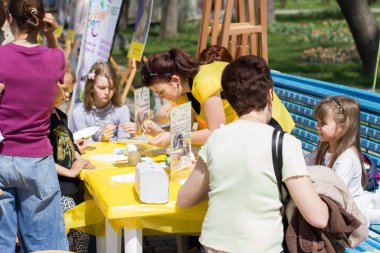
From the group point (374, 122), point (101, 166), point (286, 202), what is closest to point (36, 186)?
point (101, 166)

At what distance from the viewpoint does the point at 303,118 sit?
17.1 ft

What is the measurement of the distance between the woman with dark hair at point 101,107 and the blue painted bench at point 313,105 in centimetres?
130

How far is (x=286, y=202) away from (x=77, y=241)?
1.73 m

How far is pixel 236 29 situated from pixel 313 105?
3.97 ft

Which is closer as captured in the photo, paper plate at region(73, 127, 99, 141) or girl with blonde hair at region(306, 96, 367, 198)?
girl with blonde hair at region(306, 96, 367, 198)

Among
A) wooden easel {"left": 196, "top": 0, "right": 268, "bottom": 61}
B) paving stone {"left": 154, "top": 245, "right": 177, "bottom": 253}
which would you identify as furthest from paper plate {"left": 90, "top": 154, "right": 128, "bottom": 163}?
wooden easel {"left": 196, "top": 0, "right": 268, "bottom": 61}

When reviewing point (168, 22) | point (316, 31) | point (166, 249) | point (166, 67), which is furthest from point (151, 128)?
point (316, 31)

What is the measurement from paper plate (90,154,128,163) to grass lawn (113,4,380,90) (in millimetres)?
8288

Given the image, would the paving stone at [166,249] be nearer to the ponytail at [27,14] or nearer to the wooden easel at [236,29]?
the wooden easel at [236,29]

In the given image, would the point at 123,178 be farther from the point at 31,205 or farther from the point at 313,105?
the point at 313,105

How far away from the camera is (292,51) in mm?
18828

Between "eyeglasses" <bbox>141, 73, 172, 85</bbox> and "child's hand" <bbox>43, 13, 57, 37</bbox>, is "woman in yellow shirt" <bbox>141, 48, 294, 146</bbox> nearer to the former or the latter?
"eyeglasses" <bbox>141, 73, 172, 85</bbox>

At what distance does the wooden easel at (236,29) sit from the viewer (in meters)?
5.87

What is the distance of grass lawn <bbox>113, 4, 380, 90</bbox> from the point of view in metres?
13.2
